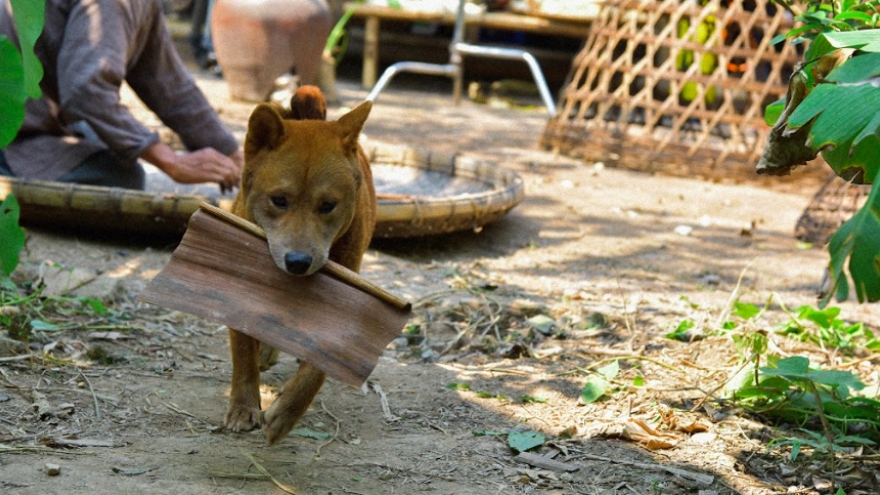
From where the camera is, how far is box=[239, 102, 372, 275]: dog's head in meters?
2.90

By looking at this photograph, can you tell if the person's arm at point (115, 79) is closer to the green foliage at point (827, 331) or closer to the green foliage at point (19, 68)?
the green foliage at point (19, 68)

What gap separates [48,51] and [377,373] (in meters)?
2.37

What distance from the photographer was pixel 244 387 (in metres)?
3.06

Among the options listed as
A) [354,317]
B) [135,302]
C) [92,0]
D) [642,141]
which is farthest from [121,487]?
[642,141]

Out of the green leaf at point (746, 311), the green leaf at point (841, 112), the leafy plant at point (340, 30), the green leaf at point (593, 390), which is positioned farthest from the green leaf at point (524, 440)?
the leafy plant at point (340, 30)

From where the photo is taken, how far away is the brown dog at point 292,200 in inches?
113

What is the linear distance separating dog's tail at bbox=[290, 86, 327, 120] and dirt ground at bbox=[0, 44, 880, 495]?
0.93 m

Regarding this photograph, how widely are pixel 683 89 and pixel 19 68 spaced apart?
680cm

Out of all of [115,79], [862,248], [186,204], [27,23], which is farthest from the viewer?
[115,79]

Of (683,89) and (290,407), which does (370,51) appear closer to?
(683,89)

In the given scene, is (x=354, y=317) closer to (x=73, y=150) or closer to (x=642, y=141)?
(x=73, y=150)

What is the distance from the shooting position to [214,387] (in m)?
3.35

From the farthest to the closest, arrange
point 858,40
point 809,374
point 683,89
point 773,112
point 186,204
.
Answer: point 683,89 → point 186,204 → point 773,112 → point 809,374 → point 858,40

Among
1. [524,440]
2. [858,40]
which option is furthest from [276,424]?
[858,40]
